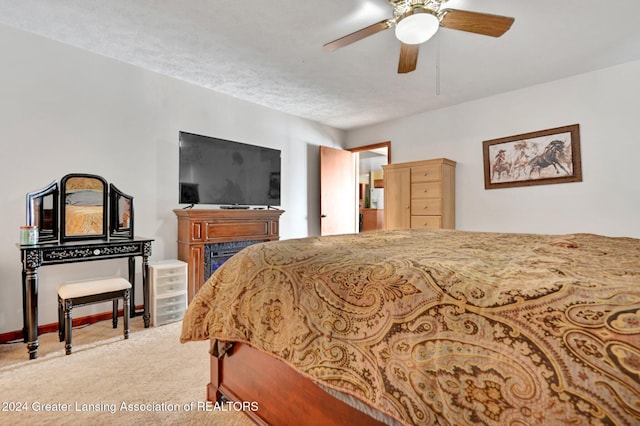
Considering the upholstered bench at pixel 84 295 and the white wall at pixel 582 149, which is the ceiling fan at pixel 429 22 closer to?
the white wall at pixel 582 149

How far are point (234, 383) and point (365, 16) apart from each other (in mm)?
2640

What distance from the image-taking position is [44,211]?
2473mm

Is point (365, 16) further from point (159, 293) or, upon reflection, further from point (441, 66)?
point (159, 293)

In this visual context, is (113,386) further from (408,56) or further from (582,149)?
(582,149)

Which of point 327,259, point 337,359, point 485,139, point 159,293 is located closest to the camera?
point 337,359

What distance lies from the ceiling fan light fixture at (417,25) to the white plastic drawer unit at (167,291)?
9.04 feet

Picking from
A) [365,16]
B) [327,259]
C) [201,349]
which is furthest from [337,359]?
[365,16]

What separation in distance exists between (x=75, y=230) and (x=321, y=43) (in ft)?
8.94

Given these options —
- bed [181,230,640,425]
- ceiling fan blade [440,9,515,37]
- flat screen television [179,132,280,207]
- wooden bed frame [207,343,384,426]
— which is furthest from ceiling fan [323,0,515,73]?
flat screen television [179,132,280,207]

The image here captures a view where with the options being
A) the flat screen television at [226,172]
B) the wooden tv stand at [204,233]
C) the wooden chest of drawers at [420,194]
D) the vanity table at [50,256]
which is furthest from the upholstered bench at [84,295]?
the wooden chest of drawers at [420,194]

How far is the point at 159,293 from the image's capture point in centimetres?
285

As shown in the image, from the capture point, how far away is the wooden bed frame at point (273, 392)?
3.18ft

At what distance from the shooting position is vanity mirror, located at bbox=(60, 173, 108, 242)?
2574 millimetres

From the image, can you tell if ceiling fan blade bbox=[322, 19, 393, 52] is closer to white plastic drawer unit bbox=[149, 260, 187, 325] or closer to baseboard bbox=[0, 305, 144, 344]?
white plastic drawer unit bbox=[149, 260, 187, 325]
